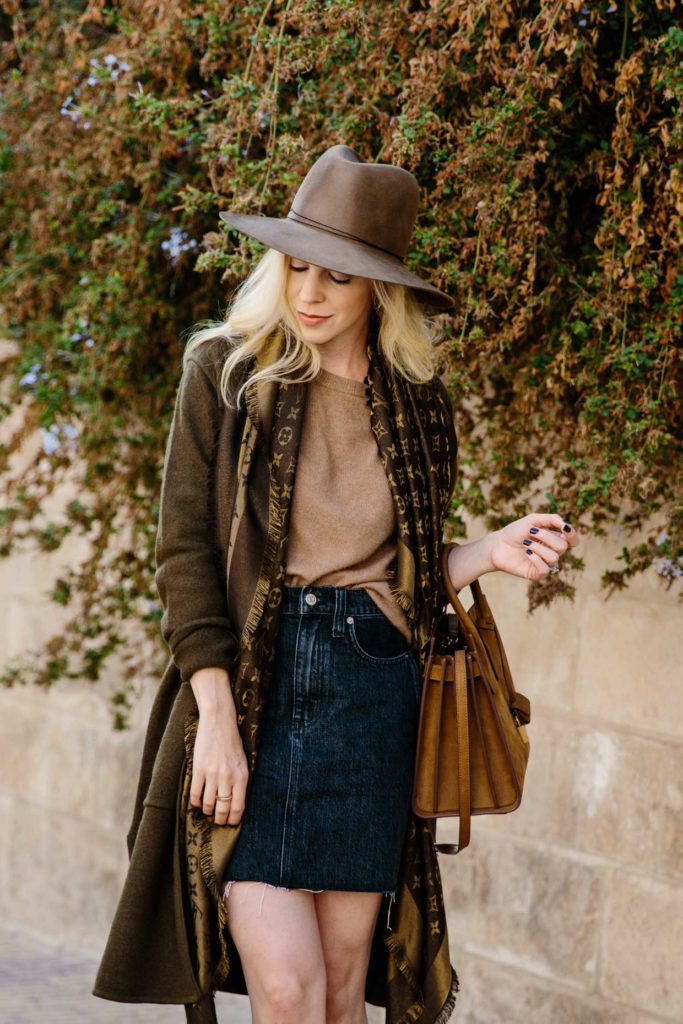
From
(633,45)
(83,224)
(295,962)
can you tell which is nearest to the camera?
(295,962)

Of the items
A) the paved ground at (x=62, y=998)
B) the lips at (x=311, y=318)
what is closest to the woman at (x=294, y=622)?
the lips at (x=311, y=318)

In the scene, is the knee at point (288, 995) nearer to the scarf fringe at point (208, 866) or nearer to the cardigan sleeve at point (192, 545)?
the scarf fringe at point (208, 866)

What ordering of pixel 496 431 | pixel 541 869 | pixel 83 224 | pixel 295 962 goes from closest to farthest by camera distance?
pixel 295 962
pixel 496 431
pixel 541 869
pixel 83 224

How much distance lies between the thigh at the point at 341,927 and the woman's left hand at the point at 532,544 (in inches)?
25.8

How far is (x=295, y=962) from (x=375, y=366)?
1083 millimetres

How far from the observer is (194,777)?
7.81 ft

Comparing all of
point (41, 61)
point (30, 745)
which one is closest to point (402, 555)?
point (41, 61)

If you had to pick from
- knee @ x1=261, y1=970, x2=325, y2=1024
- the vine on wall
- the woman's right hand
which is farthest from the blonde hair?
knee @ x1=261, y1=970, x2=325, y2=1024

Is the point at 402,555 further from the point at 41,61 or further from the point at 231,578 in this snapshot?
the point at 41,61

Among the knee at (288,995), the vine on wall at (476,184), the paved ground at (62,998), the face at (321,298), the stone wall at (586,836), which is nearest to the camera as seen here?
the knee at (288,995)

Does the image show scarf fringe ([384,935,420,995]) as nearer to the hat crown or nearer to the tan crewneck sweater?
the tan crewneck sweater

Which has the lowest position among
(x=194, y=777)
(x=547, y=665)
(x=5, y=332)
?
(x=194, y=777)

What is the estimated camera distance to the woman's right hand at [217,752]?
7.75 feet

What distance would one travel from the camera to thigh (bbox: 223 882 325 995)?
2346mm
